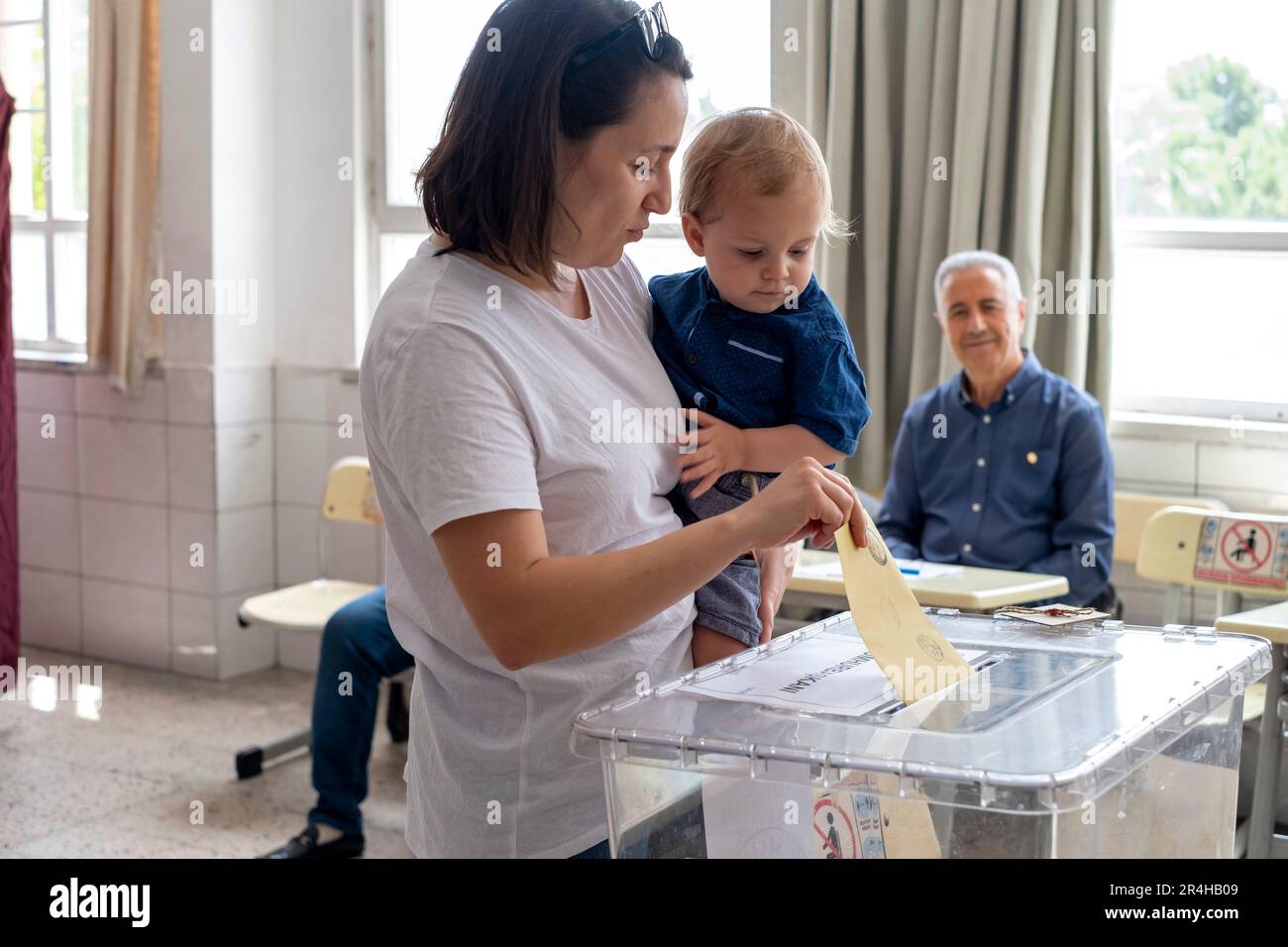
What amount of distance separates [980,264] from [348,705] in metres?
1.98

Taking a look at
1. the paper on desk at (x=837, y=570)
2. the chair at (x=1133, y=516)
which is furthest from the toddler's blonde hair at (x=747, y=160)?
the chair at (x=1133, y=516)

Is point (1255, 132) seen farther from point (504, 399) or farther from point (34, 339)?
point (34, 339)

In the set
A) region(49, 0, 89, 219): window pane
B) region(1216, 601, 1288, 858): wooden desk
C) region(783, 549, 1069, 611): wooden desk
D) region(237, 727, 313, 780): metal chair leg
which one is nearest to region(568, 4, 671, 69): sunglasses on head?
region(783, 549, 1069, 611): wooden desk

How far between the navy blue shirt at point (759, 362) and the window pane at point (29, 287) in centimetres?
453

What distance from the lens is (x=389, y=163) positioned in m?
4.84

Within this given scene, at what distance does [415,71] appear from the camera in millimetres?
4793

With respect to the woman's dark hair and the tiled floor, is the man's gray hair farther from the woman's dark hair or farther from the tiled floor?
the woman's dark hair

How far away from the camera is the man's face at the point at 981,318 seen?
3500 mm

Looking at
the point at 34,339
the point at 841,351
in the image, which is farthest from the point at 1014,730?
the point at 34,339

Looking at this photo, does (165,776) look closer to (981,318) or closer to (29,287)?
(29,287)

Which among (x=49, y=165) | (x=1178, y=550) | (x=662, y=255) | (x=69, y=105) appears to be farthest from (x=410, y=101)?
(x=1178, y=550)

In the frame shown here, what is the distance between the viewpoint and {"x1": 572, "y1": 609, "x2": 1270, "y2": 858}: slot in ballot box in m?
0.98

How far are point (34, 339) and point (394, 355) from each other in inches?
190

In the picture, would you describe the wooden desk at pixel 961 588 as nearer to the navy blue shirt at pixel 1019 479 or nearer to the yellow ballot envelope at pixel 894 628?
the navy blue shirt at pixel 1019 479
